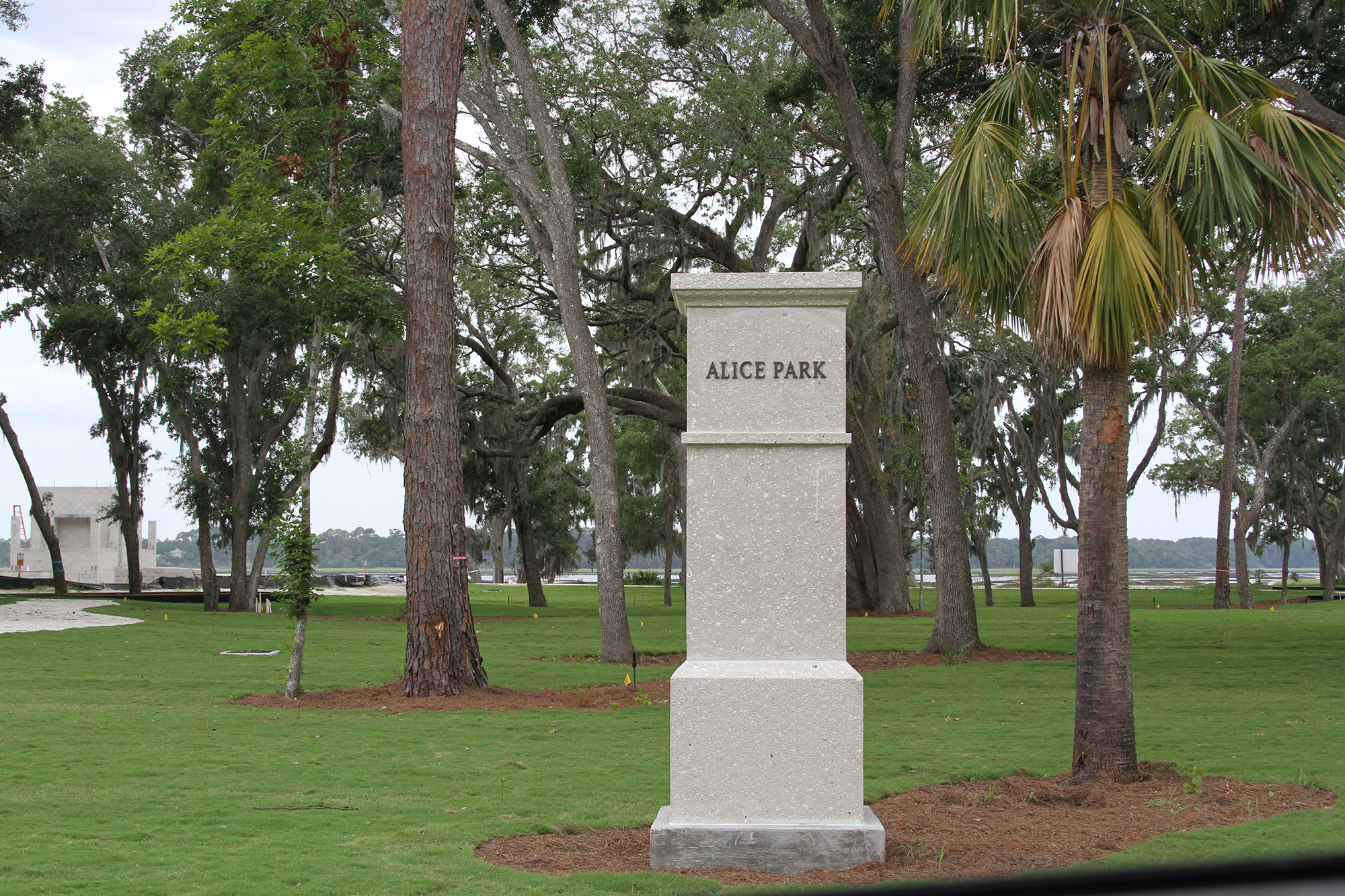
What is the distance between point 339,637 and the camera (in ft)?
74.3

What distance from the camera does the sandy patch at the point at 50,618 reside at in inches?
856

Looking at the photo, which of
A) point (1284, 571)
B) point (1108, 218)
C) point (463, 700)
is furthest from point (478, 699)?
point (1284, 571)

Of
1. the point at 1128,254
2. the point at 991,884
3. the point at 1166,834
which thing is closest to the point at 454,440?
the point at 1128,254

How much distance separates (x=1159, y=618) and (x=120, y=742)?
25.8m

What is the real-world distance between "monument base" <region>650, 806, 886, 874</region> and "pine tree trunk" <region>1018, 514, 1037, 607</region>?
3332cm

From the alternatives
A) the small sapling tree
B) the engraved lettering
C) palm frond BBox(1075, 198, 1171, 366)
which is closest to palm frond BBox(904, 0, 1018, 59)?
palm frond BBox(1075, 198, 1171, 366)

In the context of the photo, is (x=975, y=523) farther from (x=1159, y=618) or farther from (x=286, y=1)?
(x=286, y=1)

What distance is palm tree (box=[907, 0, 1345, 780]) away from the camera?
7.16 m

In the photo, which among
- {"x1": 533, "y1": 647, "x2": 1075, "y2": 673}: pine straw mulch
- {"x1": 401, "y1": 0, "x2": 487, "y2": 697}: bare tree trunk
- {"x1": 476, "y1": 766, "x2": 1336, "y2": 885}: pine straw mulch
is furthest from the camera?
{"x1": 533, "y1": 647, "x2": 1075, "y2": 673}: pine straw mulch

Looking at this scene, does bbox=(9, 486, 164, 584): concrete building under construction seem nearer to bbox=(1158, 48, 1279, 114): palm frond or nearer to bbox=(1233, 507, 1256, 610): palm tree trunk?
bbox=(1233, 507, 1256, 610): palm tree trunk

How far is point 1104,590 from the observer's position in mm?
7738

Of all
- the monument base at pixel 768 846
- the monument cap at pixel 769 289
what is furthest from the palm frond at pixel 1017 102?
the monument base at pixel 768 846

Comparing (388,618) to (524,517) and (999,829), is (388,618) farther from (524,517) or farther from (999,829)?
(999,829)

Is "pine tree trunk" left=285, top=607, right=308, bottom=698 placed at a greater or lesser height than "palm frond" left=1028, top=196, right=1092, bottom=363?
lesser
